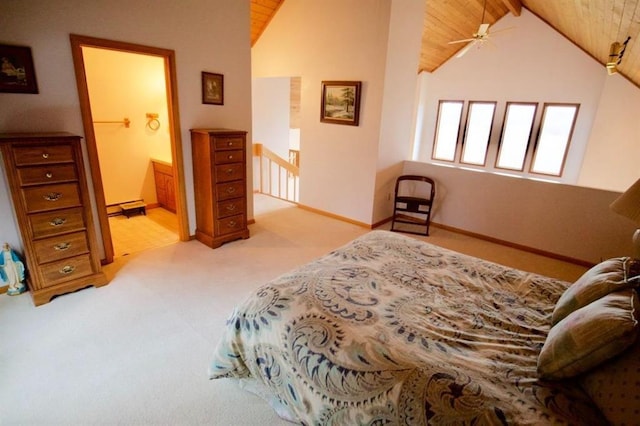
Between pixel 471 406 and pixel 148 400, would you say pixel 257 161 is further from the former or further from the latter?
pixel 471 406

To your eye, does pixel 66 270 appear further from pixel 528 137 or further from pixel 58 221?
pixel 528 137

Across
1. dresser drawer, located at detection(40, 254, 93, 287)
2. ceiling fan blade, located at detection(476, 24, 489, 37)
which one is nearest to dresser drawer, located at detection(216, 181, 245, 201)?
dresser drawer, located at detection(40, 254, 93, 287)

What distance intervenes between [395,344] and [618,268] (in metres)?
1.14

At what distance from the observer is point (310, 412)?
1359 millimetres

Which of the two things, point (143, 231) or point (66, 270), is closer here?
point (66, 270)

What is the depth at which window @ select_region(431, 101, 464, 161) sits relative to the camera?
25.8 feet

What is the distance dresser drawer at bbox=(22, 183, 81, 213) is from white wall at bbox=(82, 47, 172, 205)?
6.72 ft

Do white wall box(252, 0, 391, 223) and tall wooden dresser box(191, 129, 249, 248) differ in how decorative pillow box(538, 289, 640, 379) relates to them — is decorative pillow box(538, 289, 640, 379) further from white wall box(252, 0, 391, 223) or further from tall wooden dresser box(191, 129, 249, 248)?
white wall box(252, 0, 391, 223)

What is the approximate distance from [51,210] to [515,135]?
27.1 ft

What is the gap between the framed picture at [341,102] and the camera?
14.0 feet

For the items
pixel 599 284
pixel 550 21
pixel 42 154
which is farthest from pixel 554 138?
pixel 42 154

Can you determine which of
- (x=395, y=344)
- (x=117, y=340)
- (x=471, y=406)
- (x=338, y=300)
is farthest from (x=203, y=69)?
(x=471, y=406)

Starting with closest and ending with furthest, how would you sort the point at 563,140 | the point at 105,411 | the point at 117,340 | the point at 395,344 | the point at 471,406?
the point at 471,406, the point at 395,344, the point at 105,411, the point at 117,340, the point at 563,140

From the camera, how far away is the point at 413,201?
14.1ft
